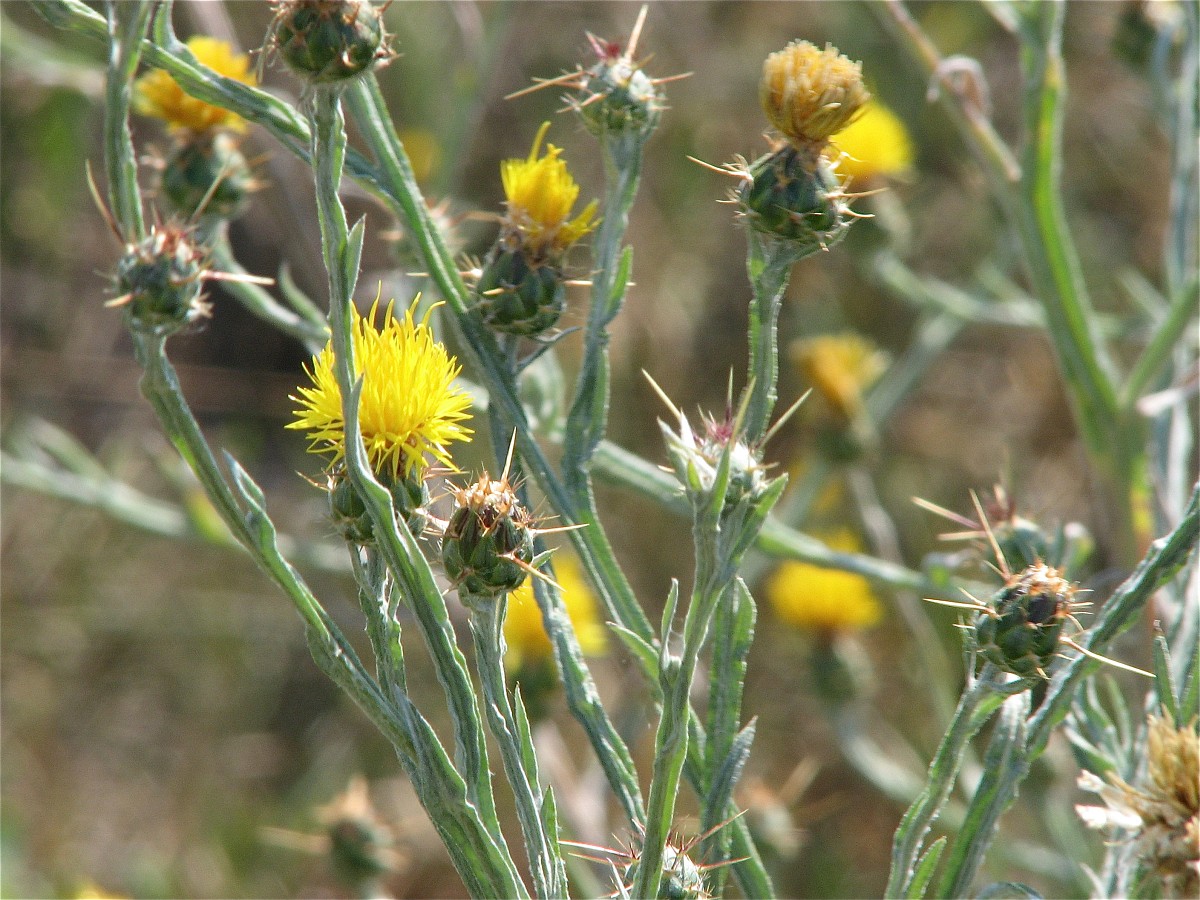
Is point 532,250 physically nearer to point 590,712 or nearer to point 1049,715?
point 590,712

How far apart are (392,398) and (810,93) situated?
1.76 feet

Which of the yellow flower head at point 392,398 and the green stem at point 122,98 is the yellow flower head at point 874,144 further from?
the green stem at point 122,98

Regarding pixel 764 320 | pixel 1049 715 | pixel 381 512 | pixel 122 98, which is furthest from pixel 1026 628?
pixel 122 98

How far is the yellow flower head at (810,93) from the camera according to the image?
1.23m

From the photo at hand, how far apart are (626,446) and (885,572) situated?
2441 millimetres

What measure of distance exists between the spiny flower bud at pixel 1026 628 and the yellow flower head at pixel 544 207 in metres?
0.65

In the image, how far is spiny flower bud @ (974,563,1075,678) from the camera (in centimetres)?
113

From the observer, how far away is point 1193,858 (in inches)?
42.4

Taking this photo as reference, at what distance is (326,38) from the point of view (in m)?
1.10

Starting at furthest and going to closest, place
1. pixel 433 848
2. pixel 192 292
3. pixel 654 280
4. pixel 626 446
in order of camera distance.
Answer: pixel 654 280 < pixel 626 446 < pixel 433 848 < pixel 192 292

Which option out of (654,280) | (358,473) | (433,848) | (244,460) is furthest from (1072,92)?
(358,473)

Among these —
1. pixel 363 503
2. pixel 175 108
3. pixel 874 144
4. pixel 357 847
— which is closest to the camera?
pixel 363 503

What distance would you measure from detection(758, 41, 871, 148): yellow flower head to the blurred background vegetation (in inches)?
98.8

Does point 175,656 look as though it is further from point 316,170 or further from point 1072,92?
point 1072,92
